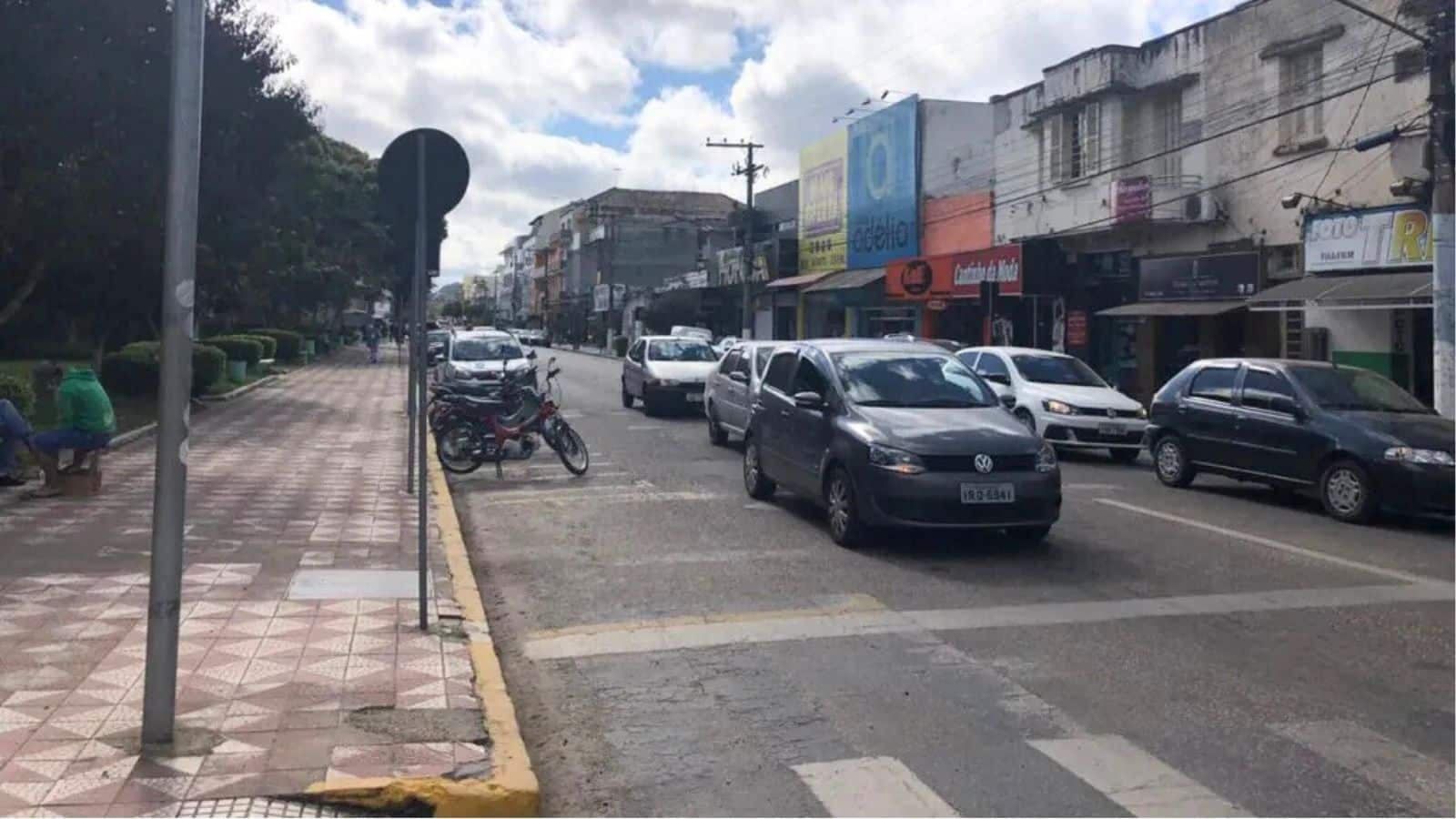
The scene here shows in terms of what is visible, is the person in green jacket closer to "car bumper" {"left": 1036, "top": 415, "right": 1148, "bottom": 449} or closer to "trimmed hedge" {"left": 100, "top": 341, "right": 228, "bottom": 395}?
"car bumper" {"left": 1036, "top": 415, "right": 1148, "bottom": 449}

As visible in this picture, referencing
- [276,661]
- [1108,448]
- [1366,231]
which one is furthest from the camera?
[1366,231]

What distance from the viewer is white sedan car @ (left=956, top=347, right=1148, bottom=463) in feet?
58.4

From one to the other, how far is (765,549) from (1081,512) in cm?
369

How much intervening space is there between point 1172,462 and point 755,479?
5017 millimetres

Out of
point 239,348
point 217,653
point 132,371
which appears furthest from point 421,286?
point 239,348

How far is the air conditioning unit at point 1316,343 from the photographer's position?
897 inches

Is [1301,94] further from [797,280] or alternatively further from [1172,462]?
[797,280]

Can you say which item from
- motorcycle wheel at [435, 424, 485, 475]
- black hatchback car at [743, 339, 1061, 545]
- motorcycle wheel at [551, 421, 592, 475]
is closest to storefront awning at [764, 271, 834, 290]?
motorcycle wheel at [551, 421, 592, 475]

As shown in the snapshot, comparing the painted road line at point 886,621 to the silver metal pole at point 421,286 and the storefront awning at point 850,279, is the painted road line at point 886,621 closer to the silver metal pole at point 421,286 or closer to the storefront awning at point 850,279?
the silver metal pole at point 421,286

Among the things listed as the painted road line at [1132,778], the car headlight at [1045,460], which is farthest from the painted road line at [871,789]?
the car headlight at [1045,460]

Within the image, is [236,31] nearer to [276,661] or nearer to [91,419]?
[91,419]

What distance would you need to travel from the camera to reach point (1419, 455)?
11.9m

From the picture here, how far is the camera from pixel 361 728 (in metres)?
5.79

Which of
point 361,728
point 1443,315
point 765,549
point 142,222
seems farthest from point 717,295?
point 361,728
